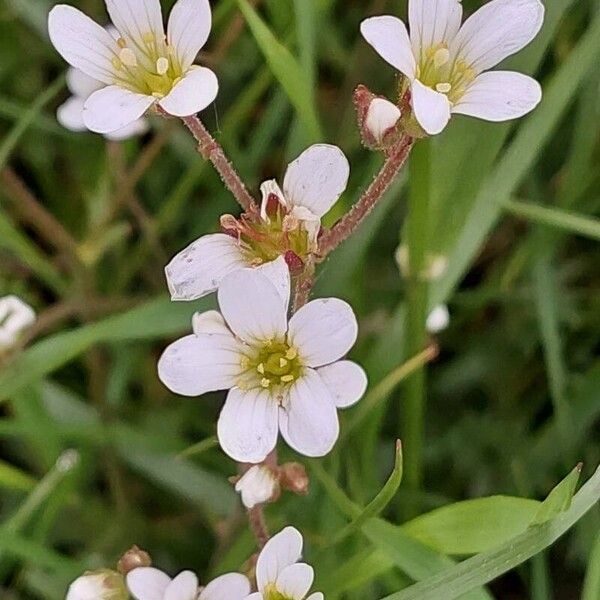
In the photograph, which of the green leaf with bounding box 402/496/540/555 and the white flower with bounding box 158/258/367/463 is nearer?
the white flower with bounding box 158/258/367/463

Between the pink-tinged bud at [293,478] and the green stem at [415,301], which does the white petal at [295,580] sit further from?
the green stem at [415,301]

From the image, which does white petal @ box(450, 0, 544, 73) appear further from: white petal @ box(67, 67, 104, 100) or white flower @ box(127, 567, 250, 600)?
white petal @ box(67, 67, 104, 100)

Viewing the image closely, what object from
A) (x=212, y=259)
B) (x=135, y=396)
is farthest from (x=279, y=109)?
(x=212, y=259)

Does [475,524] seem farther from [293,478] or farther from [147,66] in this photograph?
[147,66]

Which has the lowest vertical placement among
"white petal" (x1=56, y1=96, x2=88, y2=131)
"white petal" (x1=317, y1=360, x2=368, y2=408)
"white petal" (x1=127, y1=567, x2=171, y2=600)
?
"white petal" (x1=127, y1=567, x2=171, y2=600)

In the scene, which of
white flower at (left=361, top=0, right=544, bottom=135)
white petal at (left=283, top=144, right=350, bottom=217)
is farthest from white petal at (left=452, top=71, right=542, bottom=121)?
white petal at (left=283, top=144, right=350, bottom=217)
